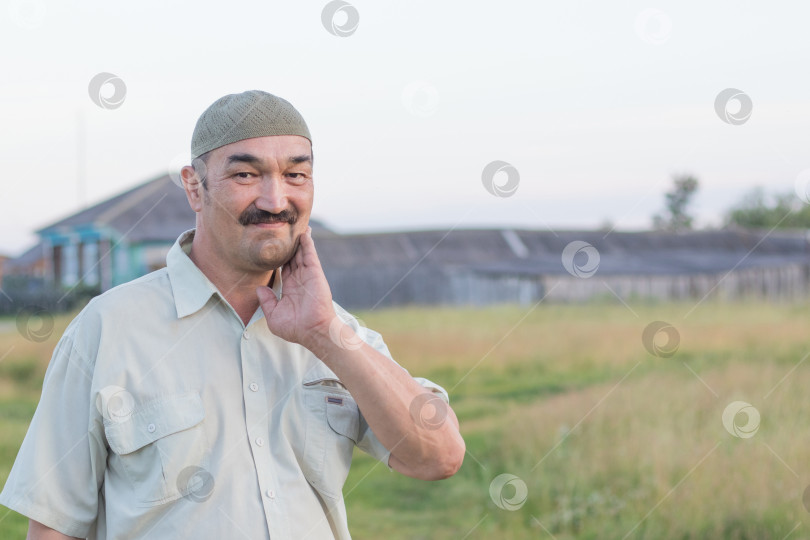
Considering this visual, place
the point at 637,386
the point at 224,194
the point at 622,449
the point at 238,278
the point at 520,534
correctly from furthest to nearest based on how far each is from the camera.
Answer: the point at 637,386 → the point at 622,449 → the point at 520,534 → the point at 238,278 → the point at 224,194

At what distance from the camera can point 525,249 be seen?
32.8 metres

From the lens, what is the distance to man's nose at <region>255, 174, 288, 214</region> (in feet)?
7.82

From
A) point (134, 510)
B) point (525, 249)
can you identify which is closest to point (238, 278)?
point (134, 510)

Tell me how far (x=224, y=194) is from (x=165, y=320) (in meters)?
0.39

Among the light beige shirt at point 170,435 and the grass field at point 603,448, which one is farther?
the grass field at point 603,448

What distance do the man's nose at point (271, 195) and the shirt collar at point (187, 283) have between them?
0.27 m

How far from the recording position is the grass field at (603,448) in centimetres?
605

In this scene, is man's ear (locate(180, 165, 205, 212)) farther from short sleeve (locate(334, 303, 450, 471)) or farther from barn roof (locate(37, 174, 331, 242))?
barn roof (locate(37, 174, 331, 242))

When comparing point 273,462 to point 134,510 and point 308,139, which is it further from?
point 308,139

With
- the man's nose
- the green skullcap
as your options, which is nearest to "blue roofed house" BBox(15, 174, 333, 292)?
the green skullcap

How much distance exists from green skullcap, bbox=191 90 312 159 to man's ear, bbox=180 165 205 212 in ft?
0.32

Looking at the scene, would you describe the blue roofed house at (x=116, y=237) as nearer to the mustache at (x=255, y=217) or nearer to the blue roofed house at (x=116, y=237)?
the blue roofed house at (x=116, y=237)

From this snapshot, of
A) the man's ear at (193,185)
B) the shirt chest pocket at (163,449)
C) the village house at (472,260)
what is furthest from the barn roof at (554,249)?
the shirt chest pocket at (163,449)

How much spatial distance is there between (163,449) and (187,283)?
0.48 m
